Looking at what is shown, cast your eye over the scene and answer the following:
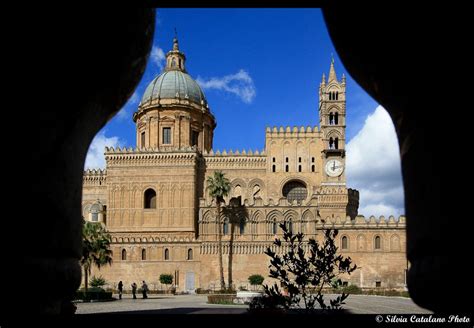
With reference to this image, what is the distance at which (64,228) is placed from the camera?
12.4 feet

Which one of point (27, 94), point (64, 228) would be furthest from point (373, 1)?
point (64, 228)

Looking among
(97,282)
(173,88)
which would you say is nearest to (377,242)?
(97,282)

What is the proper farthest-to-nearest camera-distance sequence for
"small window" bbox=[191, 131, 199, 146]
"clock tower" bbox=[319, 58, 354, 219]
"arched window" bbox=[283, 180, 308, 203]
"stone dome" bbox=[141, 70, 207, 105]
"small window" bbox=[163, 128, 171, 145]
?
"stone dome" bbox=[141, 70, 207, 105] → "small window" bbox=[191, 131, 199, 146] → "small window" bbox=[163, 128, 171, 145] → "arched window" bbox=[283, 180, 308, 203] → "clock tower" bbox=[319, 58, 354, 219]

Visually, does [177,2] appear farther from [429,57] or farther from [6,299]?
[6,299]

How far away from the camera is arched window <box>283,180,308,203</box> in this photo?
5391 centimetres

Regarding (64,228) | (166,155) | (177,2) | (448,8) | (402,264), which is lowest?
(402,264)

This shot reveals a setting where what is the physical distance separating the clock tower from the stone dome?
14.3 metres

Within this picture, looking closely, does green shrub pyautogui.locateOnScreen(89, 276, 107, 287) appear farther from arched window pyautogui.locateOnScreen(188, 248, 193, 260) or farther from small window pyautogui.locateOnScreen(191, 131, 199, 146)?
small window pyautogui.locateOnScreen(191, 131, 199, 146)

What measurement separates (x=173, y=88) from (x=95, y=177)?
12.6 m

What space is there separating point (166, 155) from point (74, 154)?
1989 inches

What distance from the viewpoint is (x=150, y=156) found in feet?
178

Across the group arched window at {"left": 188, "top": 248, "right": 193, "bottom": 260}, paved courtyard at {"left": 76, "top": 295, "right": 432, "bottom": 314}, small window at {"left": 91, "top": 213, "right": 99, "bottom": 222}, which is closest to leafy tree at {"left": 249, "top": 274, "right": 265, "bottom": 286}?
arched window at {"left": 188, "top": 248, "right": 193, "bottom": 260}

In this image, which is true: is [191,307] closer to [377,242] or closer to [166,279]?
[166,279]

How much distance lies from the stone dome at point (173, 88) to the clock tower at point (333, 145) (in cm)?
1432
